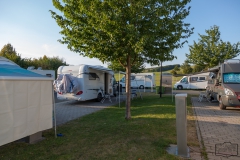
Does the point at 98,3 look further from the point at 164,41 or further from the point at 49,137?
the point at 49,137

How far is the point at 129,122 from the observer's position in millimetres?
6801

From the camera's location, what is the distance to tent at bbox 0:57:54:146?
12.6 ft

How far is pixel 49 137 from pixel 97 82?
8.52 metres

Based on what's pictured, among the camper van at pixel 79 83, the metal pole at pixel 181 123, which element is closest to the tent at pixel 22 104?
the metal pole at pixel 181 123

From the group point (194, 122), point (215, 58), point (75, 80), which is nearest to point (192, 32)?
point (194, 122)

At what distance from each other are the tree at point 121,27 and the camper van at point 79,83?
528 cm

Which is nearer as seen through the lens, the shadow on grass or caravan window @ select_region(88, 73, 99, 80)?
the shadow on grass

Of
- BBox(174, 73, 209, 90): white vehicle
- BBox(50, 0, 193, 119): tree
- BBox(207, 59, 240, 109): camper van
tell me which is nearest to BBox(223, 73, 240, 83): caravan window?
BBox(207, 59, 240, 109): camper van

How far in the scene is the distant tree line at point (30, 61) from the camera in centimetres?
2533

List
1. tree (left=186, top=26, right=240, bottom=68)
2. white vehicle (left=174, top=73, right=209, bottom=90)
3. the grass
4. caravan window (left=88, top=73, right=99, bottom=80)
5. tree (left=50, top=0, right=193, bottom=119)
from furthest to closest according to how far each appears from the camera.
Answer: white vehicle (left=174, top=73, right=209, bottom=90), tree (left=186, top=26, right=240, bottom=68), caravan window (left=88, top=73, right=99, bottom=80), tree (left=50, top=0, right=193, bottom=119), the grass

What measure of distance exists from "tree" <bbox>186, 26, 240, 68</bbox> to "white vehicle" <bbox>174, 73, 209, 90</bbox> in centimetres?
444

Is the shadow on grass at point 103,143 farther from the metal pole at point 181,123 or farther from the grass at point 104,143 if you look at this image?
the metal pole at point 181,123

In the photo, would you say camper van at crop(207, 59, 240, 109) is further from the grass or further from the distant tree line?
the distant tree line

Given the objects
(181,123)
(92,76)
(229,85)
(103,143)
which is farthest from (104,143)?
Result: (92,76)
